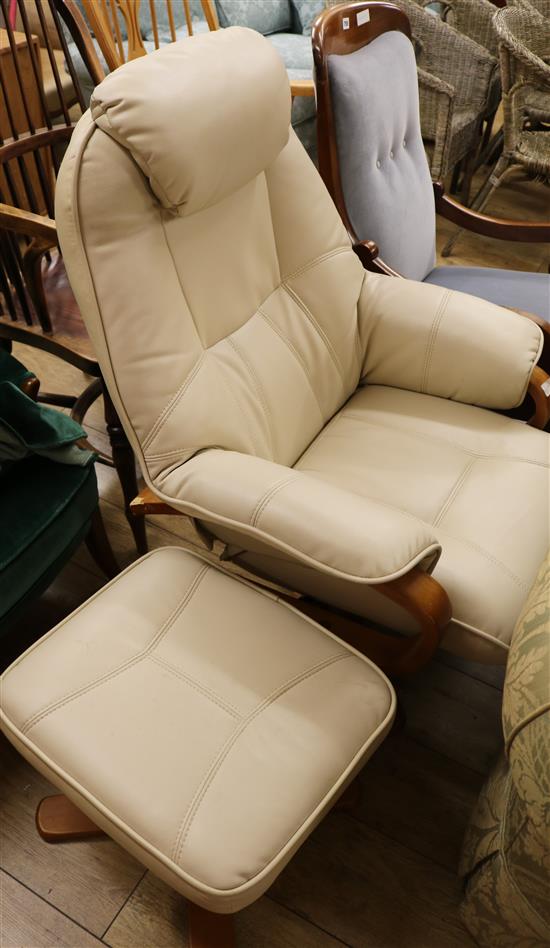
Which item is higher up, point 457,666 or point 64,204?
point 64,204

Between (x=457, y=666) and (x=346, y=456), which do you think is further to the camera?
(x=457, y=666)

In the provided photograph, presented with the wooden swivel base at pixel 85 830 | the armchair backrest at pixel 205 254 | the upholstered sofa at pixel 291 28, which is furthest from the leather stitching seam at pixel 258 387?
the upholstered sofa at pixel 291 28

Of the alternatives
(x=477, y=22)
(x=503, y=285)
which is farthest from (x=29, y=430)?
(x=477, y=22)

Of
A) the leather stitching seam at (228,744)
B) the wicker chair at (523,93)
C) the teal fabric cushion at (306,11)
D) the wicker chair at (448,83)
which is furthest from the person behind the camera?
the teal fabric cushion at (306,11)

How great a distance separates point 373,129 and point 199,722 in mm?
1247

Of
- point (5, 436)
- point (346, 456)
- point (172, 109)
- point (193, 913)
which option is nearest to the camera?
point (172, 109)

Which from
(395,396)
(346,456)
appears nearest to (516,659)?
(346,456)

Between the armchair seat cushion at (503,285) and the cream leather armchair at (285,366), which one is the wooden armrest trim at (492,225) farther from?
the cream leather armchair at (285,366)

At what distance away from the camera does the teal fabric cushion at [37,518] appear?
1.14 metres

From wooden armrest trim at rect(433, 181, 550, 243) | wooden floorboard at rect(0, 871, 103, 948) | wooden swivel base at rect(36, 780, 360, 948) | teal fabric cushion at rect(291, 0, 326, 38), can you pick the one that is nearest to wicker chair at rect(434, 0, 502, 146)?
teal fabric cushion at rect(291, 0, 326, 38)

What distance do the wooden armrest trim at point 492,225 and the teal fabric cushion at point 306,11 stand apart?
6.20 ft

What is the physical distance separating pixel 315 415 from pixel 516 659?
0.68 m

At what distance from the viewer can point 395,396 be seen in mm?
1430

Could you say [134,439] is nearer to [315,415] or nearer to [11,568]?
[11,568]
